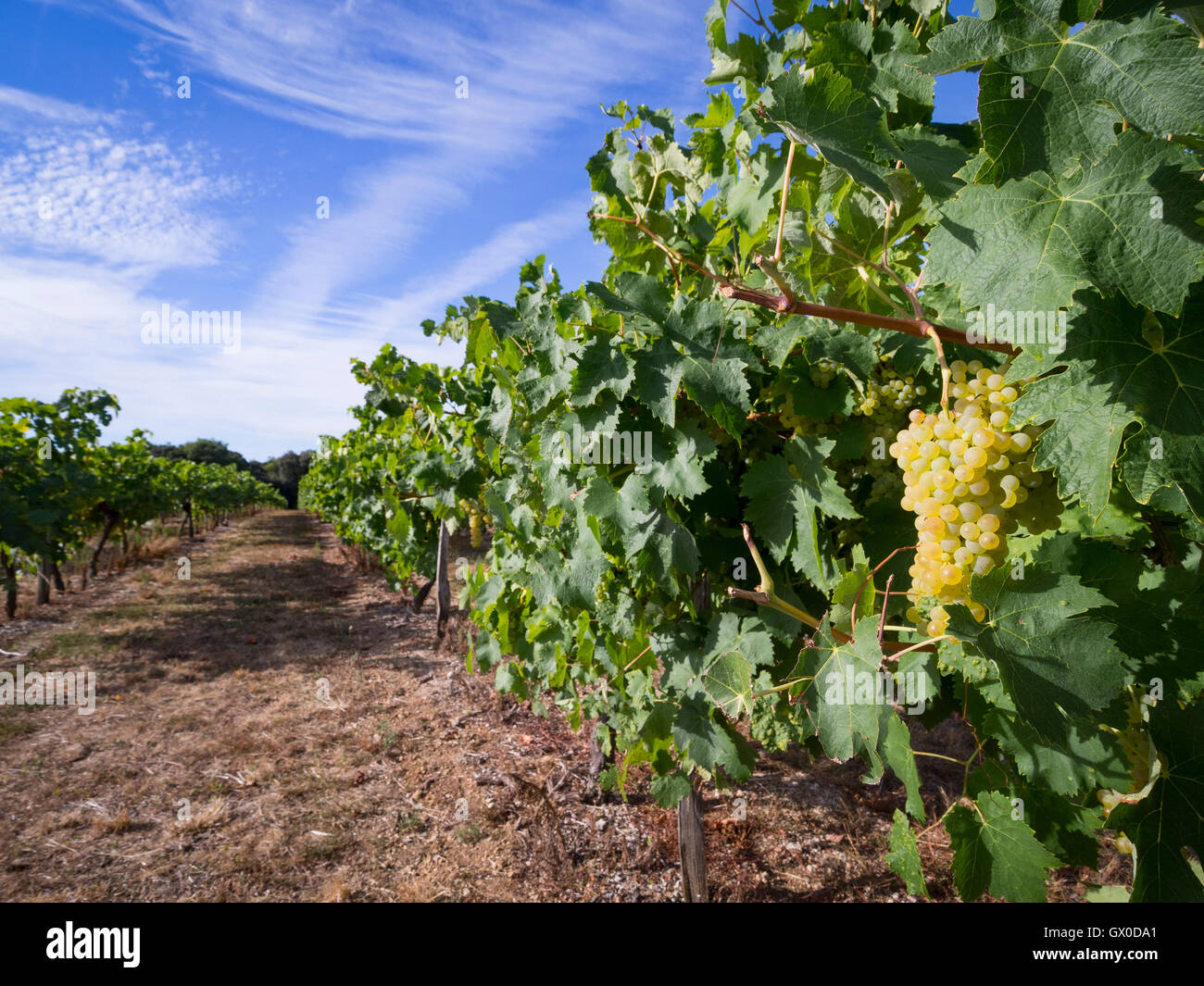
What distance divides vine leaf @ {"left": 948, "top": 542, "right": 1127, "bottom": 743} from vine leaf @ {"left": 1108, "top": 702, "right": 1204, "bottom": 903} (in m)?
0.44

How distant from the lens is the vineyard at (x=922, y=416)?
0.95 m

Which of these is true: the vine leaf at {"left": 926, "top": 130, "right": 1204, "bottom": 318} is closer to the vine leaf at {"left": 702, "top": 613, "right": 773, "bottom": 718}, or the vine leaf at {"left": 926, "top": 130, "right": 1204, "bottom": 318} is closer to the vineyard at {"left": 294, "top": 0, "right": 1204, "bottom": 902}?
the vineyard at {"left": 294, "top": 0, "right": 1204, "bottom": 902}

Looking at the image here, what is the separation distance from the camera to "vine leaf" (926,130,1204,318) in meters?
0.86

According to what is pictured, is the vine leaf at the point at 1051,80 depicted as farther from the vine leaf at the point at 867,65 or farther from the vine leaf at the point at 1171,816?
the vine leaf at the point at 1171,816

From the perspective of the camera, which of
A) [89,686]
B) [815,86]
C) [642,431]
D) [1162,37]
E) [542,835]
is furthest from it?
[89,686]

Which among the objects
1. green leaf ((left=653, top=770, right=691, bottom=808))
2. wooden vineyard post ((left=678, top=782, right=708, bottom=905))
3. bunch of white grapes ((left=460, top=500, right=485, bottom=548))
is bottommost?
wooden vineyard post ((left=678, top=782, right=708, bottom=905))

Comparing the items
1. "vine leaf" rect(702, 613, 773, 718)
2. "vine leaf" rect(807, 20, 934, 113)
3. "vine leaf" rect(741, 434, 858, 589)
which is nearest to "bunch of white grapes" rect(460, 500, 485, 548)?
"vine leaf" rect(702, 613, 773, 718)

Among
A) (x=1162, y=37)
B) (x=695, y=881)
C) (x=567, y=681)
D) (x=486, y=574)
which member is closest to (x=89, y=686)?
(x=486, y=574)

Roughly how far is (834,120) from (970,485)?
697 millimetres

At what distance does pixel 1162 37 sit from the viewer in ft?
2.89

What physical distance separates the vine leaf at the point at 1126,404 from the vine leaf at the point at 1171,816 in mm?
734

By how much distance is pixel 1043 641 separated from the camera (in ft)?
3.89
